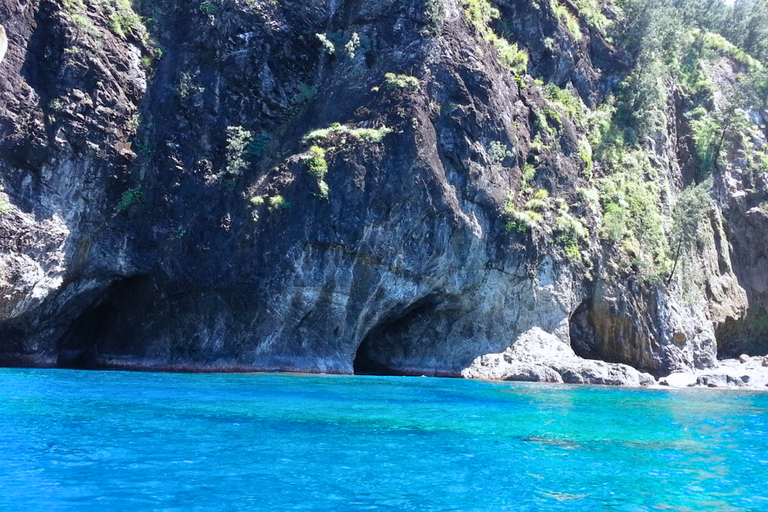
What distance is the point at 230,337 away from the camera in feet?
89.2

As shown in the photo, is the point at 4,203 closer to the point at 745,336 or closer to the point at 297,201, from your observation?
the point at 297,201

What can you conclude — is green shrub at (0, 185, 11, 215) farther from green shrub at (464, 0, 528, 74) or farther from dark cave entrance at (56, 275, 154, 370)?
green shrub at (464, 0, 528, 74)

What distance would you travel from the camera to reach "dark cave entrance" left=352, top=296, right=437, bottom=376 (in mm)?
30594

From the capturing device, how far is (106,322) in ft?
95.4

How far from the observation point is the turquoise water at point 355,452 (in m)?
7.94

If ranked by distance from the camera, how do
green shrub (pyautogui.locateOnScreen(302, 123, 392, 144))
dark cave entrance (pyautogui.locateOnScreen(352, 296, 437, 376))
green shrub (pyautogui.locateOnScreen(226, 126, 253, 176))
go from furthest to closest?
dark cave entrance (pyautogui.locateOnScreen(352, 296, 437, 376))
green shrub (pyautogui.locateOnScreen(226, 126, 253, 176))
green shrub (pyautogui.locateOnScreen(302, 123, 392, 144))

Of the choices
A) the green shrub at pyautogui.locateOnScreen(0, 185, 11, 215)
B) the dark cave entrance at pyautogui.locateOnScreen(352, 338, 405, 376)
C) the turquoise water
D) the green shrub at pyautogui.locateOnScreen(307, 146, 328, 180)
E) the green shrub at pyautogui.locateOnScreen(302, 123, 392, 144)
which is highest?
the green shrub at pyautogui.locateOnScreen(302, 123, 392, 144)

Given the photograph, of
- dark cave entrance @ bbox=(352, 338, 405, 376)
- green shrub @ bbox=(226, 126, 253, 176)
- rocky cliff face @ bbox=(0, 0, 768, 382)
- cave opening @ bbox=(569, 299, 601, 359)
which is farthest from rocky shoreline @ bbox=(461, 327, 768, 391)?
green shrub @ bbox=(226, 126, 253, 176)

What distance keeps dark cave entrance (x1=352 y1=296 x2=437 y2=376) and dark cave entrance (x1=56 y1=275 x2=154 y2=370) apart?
9618 mm

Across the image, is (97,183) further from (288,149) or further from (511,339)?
(511,339)

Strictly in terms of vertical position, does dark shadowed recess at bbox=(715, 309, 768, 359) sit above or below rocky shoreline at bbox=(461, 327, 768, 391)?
above

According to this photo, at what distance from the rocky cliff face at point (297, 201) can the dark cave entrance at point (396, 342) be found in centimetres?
11

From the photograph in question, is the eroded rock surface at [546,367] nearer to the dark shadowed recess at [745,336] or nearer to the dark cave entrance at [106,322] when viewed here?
the dark shadowed recess at [745,336]

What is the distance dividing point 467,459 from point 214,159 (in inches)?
887
